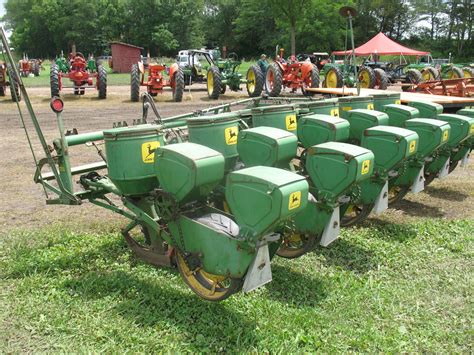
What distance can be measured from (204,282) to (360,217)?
1.66 metres

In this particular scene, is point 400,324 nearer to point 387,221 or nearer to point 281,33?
point 387,221

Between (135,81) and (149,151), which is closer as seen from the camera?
(149,151)

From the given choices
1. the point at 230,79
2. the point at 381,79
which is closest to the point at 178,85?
the point at 230,79

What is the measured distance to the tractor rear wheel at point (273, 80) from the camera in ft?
50.3

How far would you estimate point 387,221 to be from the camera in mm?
4859

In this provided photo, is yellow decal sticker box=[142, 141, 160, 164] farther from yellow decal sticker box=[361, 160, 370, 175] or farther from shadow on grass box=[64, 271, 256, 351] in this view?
yellow decal sticker box=[361, 160, 370, 175]

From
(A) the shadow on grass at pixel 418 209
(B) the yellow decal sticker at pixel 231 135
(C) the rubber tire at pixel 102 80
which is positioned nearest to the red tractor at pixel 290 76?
(C) the rubber tire at pixel 102 80

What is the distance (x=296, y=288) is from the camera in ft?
11.2

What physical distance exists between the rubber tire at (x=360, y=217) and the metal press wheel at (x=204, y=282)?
1479mm

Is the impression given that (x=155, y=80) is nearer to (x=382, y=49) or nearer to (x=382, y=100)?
(x=382, y=100)

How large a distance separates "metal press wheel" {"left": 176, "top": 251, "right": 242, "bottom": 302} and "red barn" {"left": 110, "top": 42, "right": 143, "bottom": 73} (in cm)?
3274

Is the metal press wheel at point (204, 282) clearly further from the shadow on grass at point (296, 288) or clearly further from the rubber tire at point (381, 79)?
the rubber tire at point (381, 79)

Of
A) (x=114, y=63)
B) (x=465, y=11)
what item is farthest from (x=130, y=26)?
(x=465, y=11)

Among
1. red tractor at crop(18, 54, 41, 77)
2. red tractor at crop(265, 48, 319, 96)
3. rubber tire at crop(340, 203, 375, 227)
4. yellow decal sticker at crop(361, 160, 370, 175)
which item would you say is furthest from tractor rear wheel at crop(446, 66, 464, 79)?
red tractor at crop(18, 54, 41, 77)
